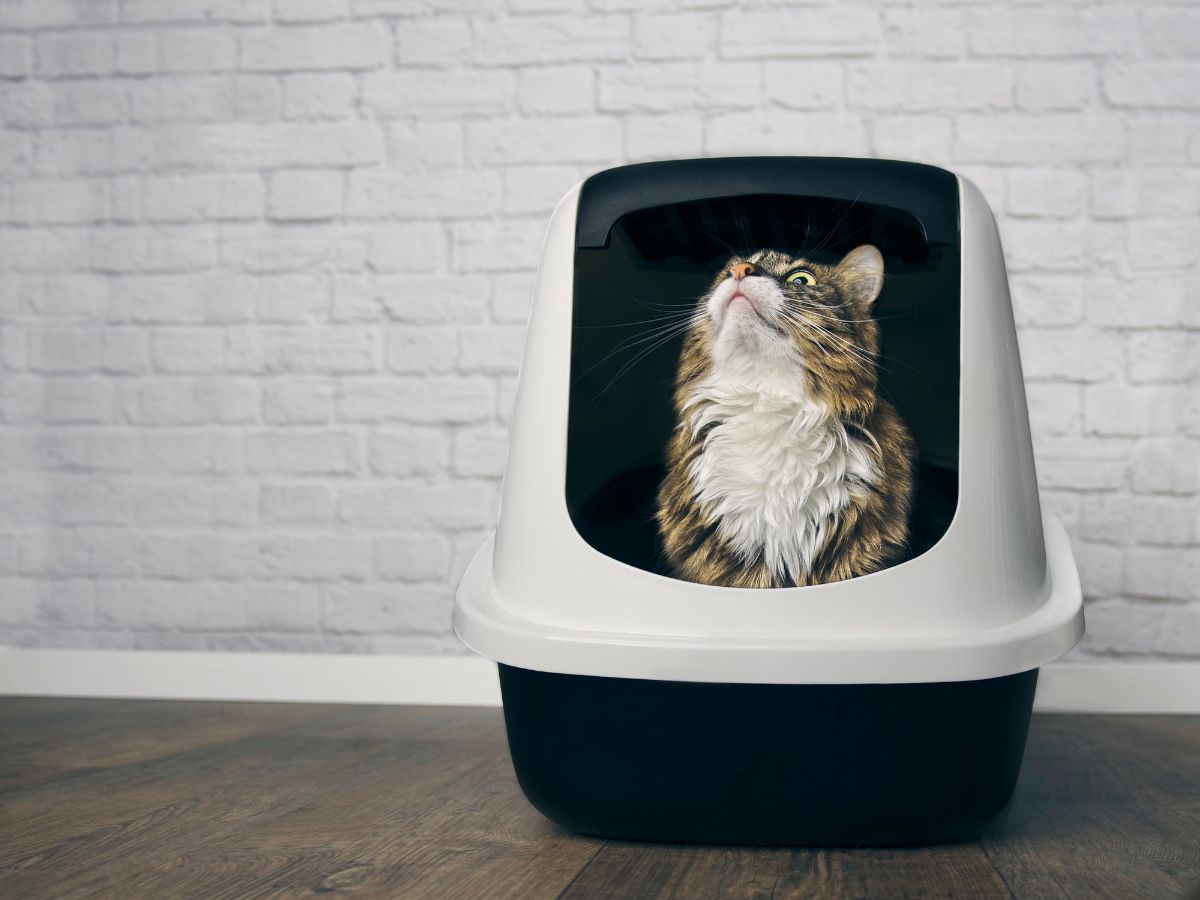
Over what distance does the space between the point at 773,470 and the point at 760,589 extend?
0.09 metres

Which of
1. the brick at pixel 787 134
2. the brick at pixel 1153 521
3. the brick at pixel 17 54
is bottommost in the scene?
the brick at pixel 1153 521

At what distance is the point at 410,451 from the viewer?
4.45 feet

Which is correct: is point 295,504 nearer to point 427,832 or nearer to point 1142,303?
point 427,832

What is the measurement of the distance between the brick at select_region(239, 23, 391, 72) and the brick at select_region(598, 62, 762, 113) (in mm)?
334

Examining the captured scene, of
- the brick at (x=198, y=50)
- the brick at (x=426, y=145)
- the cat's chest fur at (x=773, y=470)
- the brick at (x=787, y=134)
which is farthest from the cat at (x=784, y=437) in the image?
the brick at (x=198, y=50)

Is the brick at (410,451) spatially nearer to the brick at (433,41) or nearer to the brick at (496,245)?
the brick at (496,245)

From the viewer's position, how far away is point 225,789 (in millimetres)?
851

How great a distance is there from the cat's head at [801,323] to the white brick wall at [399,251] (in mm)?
653

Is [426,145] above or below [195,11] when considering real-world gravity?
below

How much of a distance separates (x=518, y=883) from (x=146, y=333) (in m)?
1.10

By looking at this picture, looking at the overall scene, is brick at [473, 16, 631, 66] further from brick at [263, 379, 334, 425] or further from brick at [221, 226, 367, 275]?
brick at [263, 379, 334, 425]

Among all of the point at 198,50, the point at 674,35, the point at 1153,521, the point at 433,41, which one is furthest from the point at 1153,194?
the point at 198,50

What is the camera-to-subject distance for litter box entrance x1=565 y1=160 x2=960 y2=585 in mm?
681

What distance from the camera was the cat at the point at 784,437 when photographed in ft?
2.20
